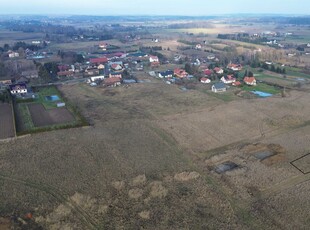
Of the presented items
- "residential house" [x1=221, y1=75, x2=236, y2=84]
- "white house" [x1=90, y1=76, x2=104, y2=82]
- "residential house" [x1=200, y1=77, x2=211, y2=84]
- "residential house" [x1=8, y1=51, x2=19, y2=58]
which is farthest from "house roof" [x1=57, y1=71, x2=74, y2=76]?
"residential house" [x1=221, y1=75, x2=236, y2=84]

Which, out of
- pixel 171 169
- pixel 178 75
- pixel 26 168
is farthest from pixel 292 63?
pixel 26 168

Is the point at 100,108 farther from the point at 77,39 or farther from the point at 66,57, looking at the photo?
the point at 77,39

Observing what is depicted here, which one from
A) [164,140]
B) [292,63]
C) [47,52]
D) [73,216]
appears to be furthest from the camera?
[47,52]

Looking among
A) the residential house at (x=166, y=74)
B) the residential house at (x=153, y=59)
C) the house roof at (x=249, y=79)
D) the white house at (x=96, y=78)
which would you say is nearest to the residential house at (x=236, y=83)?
the house roof at (x=249, y=79)

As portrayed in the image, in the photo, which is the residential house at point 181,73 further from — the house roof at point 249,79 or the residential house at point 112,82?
the residential house at point 112,82

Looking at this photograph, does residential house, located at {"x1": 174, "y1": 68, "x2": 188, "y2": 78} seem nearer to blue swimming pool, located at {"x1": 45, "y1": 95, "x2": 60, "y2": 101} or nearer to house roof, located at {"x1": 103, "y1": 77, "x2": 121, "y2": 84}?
house roof, located at {"x1": 103, "y1": 77, "x2": 121, "y2": 84}
